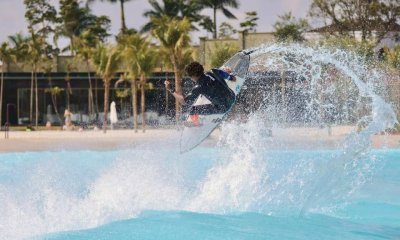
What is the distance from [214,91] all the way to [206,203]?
1763 millimetres

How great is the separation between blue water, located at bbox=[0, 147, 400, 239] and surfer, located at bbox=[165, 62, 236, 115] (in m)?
1.41

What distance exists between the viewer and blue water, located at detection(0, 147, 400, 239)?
8703mm

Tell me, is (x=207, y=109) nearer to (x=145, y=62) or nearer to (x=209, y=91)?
(x=209, y=91)

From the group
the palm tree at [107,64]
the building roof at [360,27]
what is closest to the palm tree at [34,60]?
the palm tree at [107,64]

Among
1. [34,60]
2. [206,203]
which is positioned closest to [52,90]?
[34,60]

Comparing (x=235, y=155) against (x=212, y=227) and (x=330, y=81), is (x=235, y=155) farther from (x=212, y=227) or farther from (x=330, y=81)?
(x=330, y=81)

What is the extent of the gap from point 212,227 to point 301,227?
122cm

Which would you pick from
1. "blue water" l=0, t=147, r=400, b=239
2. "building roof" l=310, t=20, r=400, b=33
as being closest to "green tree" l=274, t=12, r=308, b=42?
"building roof" l=310, t=20, r=400, b=33

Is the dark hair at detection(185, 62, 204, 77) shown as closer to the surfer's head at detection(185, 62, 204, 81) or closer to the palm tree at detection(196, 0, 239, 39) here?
the surfer's head at detection(185, 62, 204, 81)

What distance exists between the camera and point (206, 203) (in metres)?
10.8

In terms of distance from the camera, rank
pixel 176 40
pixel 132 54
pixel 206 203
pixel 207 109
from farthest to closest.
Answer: pixel 132 54 → pixel 176 40 → pixel 207 109 → pixel 206 203

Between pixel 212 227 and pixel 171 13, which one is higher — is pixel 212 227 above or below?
below

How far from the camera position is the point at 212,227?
8758mm

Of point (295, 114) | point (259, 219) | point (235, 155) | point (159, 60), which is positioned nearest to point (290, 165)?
point (235, 155)
